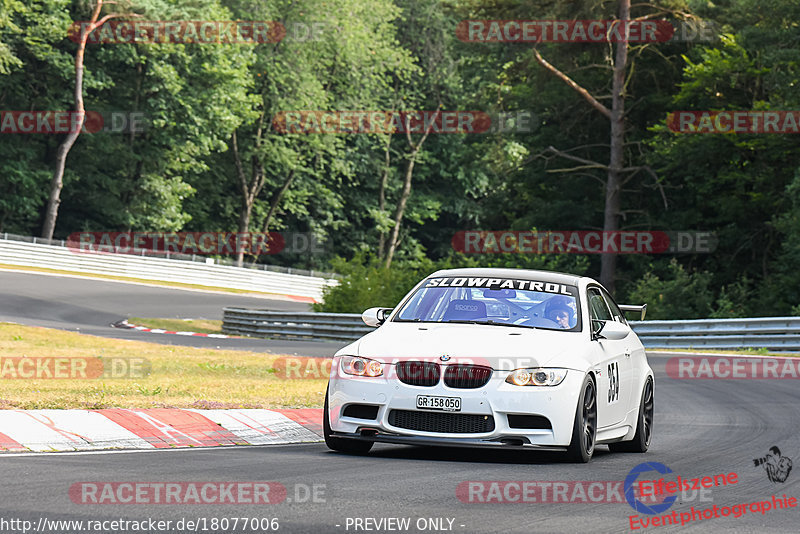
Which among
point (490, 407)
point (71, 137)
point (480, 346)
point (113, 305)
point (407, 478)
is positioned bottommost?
point (113, 305)

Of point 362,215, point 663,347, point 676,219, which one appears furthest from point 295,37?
point 663,347

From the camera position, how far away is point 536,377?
952cm

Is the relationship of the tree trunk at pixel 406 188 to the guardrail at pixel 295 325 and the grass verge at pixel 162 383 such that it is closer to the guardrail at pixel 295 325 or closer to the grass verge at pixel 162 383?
the guardrail at pixel 295 325

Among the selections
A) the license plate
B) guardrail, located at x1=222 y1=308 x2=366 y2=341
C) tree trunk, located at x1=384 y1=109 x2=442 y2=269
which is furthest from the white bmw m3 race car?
tree trunk, located at x1=384 y1=109 x2=442 y2=269

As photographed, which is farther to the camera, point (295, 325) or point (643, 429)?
point (295, 325)

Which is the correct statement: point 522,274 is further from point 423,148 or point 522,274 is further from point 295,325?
point 423,148

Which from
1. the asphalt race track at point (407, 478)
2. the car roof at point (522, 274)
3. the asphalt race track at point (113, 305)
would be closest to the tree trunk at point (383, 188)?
the asphalt race track at point (113, 305)

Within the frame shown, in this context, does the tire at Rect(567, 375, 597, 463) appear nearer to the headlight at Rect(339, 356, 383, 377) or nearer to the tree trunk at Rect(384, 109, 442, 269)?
the headlight at Rect(339, 356, 383, 377)

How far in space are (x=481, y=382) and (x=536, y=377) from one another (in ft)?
1.43

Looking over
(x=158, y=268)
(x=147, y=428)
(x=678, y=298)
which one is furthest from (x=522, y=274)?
(x=158, y=268)

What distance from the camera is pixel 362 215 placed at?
7931 centimetres

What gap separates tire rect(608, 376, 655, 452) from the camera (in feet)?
37.8

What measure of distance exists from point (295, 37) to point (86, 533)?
6678cm

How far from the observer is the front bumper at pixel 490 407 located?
9.39m
